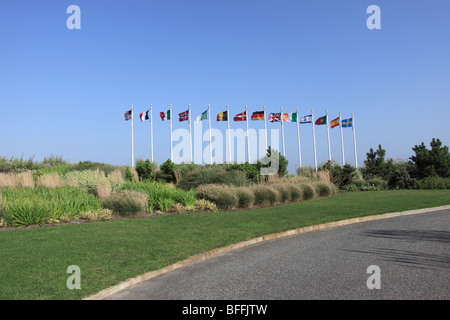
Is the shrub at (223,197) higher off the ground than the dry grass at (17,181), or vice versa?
the dry grass at (17,181)

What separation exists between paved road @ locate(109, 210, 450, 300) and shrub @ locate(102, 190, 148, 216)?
640cm

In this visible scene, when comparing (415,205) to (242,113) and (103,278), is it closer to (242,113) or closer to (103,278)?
(103,278)

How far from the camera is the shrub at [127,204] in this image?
1412 cm

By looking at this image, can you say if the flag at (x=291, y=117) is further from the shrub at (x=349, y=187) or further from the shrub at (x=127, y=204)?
the shrub at (x=127, y=204)

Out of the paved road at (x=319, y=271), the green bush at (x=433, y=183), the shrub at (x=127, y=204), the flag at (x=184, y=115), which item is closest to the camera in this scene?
the paved road at (x=319, y=271)

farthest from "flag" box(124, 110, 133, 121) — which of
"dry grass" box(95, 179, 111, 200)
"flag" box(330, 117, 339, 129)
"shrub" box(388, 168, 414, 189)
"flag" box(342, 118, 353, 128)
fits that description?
"shrub" box(388, 168, 414, 189)

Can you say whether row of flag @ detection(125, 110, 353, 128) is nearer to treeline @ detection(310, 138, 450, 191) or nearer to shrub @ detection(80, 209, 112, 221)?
treeline @ detection(310, 138, 450, 191)

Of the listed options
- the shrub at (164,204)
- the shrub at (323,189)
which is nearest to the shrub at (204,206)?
the shrub at (164,204)

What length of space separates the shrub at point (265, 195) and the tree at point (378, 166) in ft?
51.7

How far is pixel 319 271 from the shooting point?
21.9 ft

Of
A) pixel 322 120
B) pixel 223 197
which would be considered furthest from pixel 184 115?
pixel 223 197

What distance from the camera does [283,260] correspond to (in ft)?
25.1

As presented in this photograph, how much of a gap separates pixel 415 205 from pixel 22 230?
609 inches
